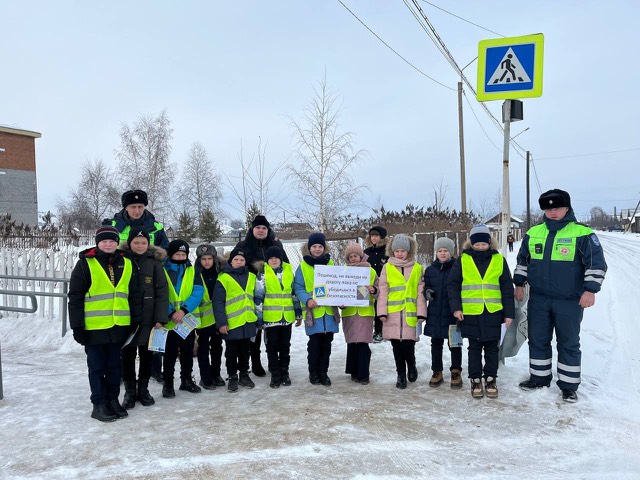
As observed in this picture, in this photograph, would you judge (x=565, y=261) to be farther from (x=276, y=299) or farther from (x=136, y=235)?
(x=136, y=235)

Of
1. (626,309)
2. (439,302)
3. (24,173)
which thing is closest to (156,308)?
(439,302)

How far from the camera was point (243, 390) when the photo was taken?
539 centimetres

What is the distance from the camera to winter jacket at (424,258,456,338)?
5383 mm

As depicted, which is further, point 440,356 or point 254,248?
point 254,248

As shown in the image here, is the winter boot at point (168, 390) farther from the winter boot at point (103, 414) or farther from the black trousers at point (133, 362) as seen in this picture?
the winter boot at point (103, 414)

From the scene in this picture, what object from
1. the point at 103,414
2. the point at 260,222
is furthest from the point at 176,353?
the point at 260,222

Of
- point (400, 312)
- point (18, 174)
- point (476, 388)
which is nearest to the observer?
point (476, 388)

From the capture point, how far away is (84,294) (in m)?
4.39

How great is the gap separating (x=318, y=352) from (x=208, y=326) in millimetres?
1303

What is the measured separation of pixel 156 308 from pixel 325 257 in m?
1.98

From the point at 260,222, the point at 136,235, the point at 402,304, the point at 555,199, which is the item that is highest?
the point at 555,199

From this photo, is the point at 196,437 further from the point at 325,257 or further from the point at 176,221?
the point at 176,221

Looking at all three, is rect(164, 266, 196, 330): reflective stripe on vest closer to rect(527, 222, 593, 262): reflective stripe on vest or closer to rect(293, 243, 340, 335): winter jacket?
rect(293, 243, 340, 335): winter jacket

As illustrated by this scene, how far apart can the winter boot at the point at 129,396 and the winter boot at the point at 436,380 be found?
3.15 metres
